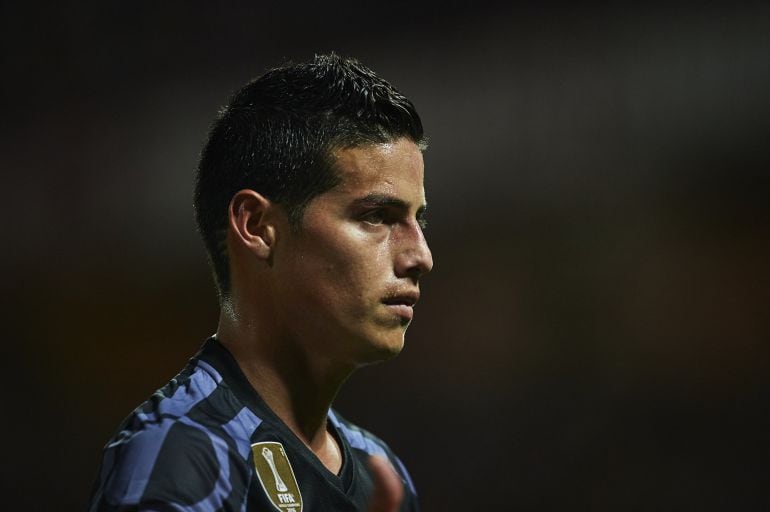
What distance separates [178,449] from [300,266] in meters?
0.32

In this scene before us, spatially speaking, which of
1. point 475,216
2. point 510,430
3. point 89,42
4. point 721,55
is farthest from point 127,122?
point 721,55

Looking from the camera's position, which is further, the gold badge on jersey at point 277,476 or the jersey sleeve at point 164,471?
the gold badge on jersey at point 277,476

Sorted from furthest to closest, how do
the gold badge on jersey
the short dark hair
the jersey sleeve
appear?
1. the short dark hair
2. the gold badge on jersey
3. the jersey sleeve

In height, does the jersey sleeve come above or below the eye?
below

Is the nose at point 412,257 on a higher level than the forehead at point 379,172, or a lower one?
lower

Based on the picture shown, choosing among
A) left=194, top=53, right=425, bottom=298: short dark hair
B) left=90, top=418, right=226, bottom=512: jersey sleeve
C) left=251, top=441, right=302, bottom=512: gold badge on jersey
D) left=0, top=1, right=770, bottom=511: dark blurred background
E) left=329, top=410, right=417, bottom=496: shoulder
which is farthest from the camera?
left=0, top=1, right=770, bottom=511: dark blurred background

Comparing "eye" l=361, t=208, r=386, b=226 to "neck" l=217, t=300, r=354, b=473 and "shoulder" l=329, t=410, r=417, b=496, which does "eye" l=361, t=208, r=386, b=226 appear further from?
"shoulder" l=329, t=410, r=417, b=496

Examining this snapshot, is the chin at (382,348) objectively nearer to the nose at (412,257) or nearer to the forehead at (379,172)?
the nose at (412,257)

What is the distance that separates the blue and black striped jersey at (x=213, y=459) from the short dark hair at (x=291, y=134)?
0.18m

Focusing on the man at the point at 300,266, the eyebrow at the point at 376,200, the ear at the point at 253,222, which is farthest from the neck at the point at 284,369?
the eyebrow at the point at 376,200

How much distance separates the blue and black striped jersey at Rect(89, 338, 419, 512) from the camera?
3.71ft

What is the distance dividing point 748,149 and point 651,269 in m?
0.49

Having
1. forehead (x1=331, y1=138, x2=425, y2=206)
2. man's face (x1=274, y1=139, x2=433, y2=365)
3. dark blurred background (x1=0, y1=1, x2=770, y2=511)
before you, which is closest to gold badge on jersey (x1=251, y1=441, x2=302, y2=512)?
man's face (x1=274, y1=139, x2=433, y2=365)

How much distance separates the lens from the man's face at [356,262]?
4.33ft
